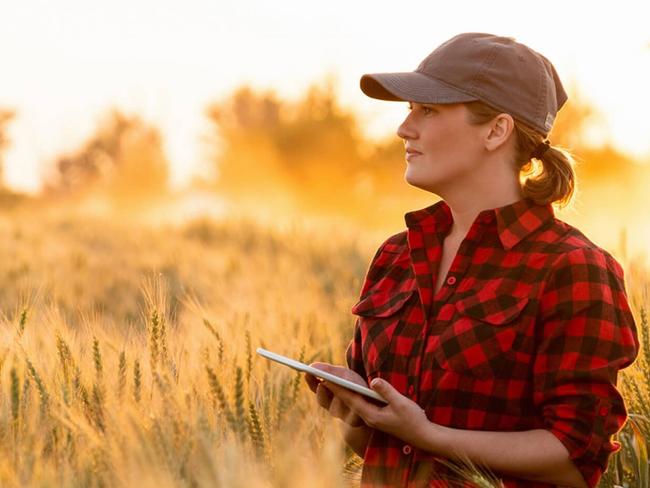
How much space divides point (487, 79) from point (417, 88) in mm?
153

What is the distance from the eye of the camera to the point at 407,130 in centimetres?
227

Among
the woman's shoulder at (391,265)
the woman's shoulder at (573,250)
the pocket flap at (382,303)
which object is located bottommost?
the pocket flap at (382,303)

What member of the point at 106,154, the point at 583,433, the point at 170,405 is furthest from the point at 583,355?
the point at 106,154

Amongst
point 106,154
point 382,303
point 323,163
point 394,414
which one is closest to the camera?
point 394,414

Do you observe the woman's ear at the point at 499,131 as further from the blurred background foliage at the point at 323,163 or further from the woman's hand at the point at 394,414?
the blurred background foliage at the point at 323,163

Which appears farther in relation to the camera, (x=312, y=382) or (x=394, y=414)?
(x=312, y=382)

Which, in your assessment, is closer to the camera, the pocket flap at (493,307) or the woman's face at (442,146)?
the pocket flap at (493,307)

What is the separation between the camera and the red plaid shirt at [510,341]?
1988 millimetres

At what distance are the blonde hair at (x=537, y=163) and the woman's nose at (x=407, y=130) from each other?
0.41ft

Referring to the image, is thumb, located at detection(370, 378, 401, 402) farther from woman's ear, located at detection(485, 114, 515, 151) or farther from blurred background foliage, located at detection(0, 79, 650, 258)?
blurred background foliage, located at detection(0, 79, 650, 258)

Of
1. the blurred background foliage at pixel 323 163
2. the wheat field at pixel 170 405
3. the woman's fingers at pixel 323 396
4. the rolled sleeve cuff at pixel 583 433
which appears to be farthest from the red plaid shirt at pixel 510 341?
the blurred background foliage at pixel 323 163

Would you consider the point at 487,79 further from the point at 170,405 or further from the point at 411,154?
the point at 170,405

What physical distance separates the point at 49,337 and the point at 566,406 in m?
1.29

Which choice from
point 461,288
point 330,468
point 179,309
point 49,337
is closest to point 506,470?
point 461,288
